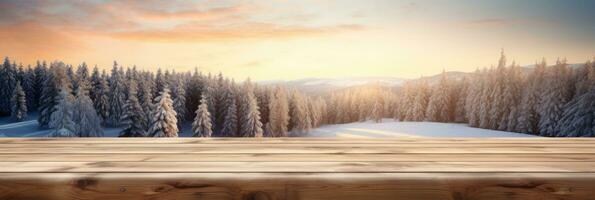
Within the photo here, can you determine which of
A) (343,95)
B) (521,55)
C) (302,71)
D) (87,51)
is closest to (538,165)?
(302,71)

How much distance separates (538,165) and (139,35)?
4964 cm

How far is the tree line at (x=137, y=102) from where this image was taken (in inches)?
1539

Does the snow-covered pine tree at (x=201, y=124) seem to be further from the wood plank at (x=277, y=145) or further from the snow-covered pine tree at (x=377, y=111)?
the wood plank at (x=277, y=145)

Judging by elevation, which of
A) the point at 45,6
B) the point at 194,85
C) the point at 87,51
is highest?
the point at 45,6

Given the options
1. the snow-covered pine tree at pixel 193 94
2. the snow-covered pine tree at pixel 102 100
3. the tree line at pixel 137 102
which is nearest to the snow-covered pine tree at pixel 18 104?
the tree line at pixel 137 102

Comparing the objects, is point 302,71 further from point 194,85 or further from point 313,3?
point 194,85

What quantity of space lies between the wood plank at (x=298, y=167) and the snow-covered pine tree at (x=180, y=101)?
45.1 meters

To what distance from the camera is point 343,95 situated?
2739 inches

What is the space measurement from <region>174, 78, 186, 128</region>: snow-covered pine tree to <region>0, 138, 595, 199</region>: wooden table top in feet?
147

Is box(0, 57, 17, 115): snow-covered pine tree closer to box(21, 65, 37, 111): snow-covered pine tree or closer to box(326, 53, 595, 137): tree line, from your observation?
box(21, 65, 37, 111): snow-covered pine tree

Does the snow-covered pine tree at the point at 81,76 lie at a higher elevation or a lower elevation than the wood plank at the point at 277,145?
higher

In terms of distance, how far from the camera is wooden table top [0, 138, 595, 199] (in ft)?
4.37

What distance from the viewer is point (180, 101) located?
153 ft

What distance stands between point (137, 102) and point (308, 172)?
127ft
